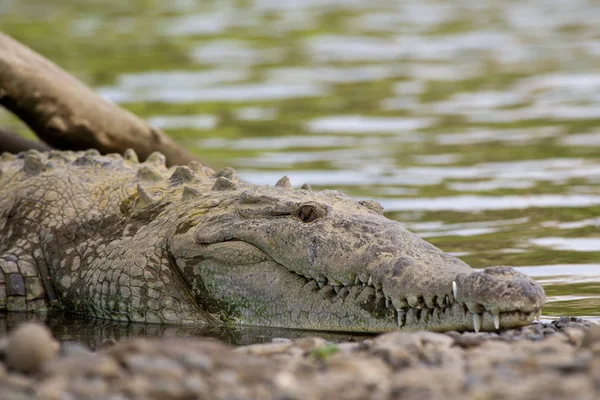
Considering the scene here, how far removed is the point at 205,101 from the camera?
1412 centimetres

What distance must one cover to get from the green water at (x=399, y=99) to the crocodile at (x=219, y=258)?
1260 millimetres

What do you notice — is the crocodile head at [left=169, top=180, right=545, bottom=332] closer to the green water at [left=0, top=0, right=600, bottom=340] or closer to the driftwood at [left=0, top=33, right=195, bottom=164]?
the green water at [left=0, top=0, right=600, bottom=340]

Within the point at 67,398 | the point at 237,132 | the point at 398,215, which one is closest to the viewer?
the point at 67,398

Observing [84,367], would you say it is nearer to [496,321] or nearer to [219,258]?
[496,321]

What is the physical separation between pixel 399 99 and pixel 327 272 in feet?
31.0

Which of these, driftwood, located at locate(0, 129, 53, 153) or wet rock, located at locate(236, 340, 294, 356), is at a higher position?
driftwood, located at locate(0, 129, 53, 153)

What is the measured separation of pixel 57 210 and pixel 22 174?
554mm

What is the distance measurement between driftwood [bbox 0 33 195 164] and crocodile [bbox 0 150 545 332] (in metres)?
1.08

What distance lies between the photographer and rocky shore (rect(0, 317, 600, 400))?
10.6 feet

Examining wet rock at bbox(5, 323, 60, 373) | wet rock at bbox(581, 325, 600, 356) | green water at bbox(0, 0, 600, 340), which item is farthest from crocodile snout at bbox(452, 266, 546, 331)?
wet rock at bbox(5, 323, 60, 373)

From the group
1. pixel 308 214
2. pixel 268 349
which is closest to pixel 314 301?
pixel 308 214

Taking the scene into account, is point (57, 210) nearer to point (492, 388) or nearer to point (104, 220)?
point (104, 220)

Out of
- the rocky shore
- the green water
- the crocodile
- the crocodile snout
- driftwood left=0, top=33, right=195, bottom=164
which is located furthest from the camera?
the green water

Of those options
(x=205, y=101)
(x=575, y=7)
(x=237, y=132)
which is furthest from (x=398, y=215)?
(x=575, y=7)
